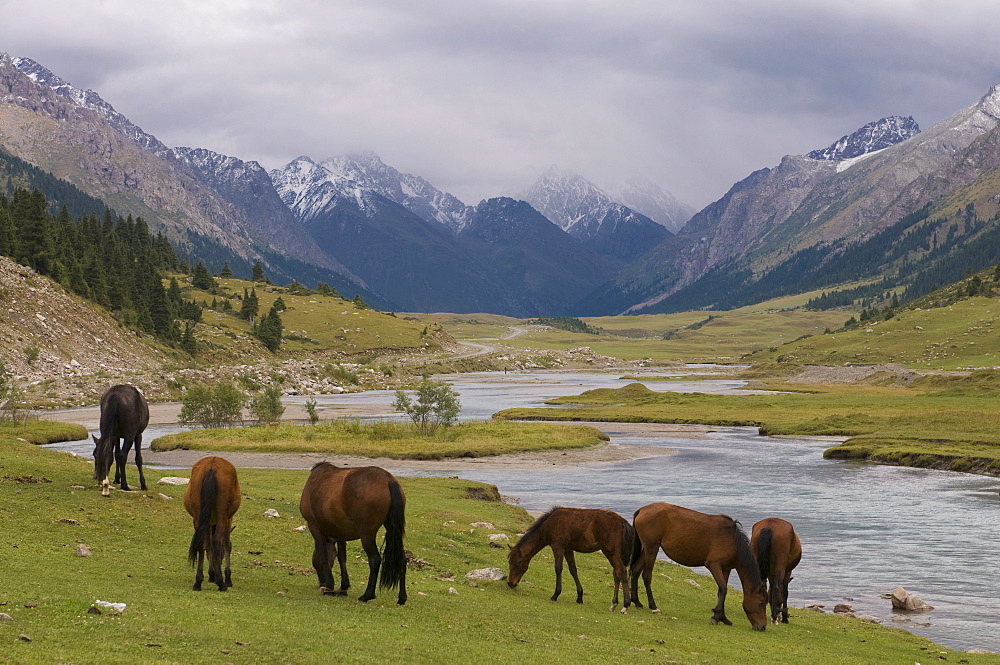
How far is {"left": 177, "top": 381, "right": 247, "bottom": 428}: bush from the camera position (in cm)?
8188

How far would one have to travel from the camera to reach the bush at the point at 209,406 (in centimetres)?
8188

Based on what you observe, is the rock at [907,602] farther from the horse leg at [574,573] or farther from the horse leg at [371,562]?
the horse leg at [371,562]

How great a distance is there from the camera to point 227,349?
547 feet

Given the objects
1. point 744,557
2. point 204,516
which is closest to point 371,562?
point 204,516

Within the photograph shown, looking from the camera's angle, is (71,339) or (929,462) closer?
(929,462)

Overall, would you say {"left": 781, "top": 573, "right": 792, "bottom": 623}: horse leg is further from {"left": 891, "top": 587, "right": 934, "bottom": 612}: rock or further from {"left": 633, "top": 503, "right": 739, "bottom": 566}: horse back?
{"left": 891, "top": 587, "right": 934, "bottom": 612}: rock

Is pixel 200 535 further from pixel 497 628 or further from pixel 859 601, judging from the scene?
pixel 859 601

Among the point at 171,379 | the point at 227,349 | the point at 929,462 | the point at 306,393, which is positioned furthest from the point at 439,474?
the point at 227,349

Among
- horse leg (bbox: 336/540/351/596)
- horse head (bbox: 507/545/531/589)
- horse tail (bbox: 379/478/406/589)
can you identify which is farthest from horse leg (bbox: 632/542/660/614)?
horse leg (bbox: 336/540/351/596)

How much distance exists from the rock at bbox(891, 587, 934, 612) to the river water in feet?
1.19

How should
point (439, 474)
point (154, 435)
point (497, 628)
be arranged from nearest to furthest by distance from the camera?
point (497, 628) < point (439, 474) < point (154, 435)

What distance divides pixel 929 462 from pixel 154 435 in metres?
63.2

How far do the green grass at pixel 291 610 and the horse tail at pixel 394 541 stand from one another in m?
0.60

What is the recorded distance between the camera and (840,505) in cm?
4475
